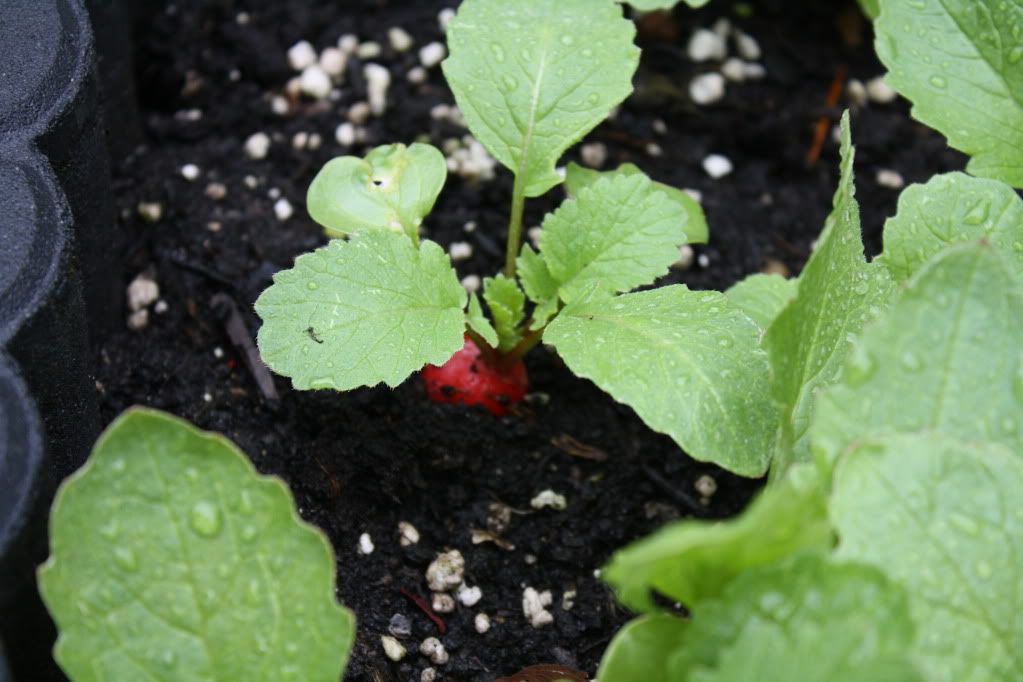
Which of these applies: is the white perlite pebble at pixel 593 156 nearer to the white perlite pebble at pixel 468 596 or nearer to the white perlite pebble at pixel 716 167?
the white perlite pebble at pixel 716 167

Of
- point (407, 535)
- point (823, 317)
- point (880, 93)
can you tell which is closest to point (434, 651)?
point (407, 535)

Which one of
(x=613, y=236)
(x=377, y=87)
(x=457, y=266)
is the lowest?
(x=457, y=266)

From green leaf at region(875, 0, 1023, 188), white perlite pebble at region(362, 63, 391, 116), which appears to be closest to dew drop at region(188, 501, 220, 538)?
green leaf at region(875, 0, 1023, 188)

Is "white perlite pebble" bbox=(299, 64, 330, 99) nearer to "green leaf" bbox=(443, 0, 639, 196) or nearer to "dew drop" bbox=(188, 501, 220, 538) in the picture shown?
"green leaf" bbox=(443, 0, 639, 196)

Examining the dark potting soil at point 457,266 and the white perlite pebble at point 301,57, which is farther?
the white perlite pebble at point 301,57

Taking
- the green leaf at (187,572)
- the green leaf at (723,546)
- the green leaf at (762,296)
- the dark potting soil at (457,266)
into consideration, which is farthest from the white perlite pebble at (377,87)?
the green leaf at (723,546)

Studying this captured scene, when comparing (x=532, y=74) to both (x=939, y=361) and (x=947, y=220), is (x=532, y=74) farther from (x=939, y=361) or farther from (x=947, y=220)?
(x=939, y=361)

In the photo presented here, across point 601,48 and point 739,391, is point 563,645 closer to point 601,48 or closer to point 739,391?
point 739,391
